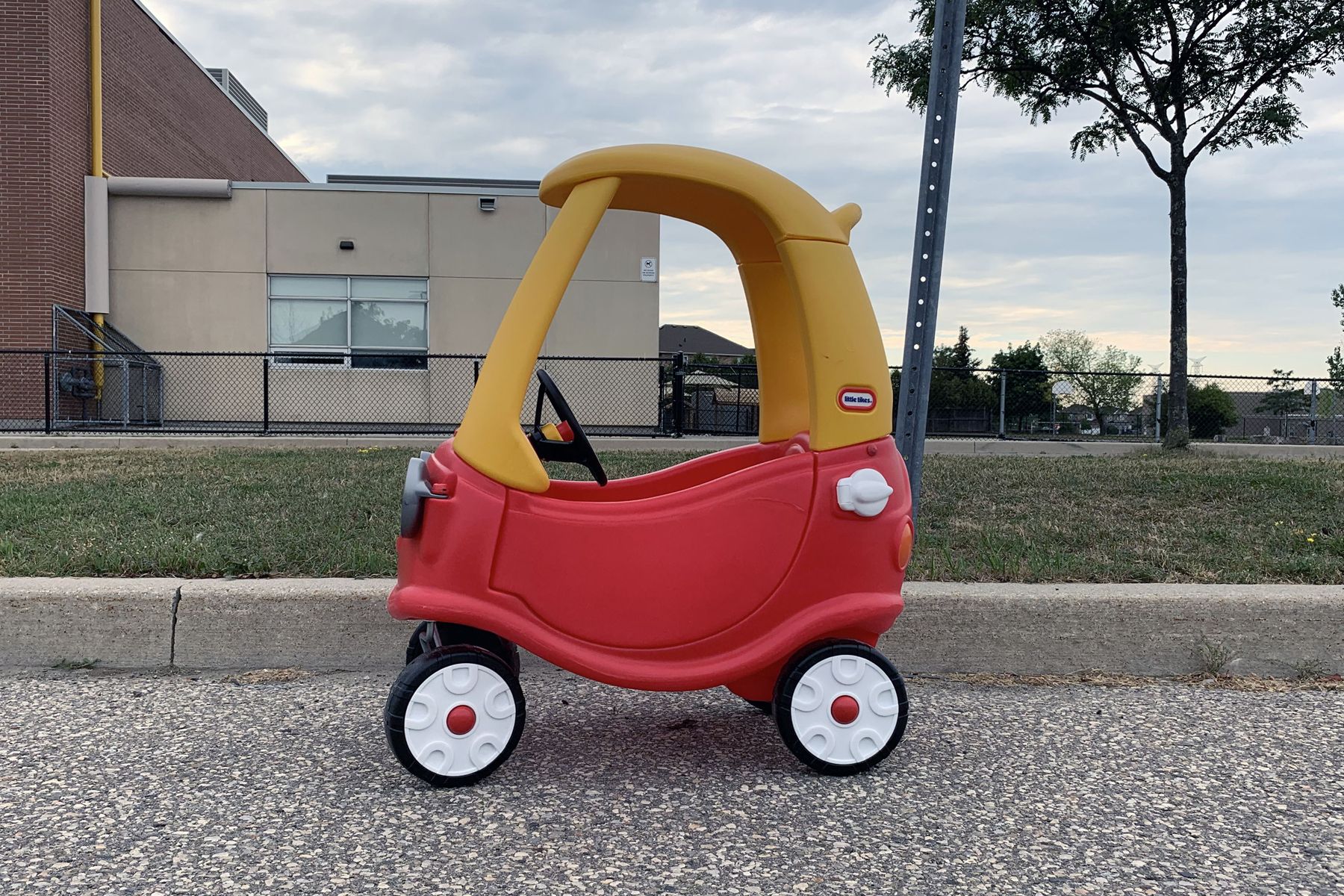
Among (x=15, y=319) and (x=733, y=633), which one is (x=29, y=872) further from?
(x=15, y=319)

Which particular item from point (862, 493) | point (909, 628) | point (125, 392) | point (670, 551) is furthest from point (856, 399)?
point (125, 392)

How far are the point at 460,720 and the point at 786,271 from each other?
1497 millimetres

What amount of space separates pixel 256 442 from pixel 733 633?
11.2 m

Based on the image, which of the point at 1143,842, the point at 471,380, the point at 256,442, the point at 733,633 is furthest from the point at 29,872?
the point at 471,380

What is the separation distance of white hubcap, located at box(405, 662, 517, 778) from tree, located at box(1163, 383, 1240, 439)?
15851 mm

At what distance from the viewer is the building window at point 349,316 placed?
57.9 feet

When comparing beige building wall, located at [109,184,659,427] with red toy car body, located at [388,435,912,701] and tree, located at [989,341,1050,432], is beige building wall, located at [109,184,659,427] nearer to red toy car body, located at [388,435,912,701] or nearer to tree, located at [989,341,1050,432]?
tree, located at [989,341,1050,432]

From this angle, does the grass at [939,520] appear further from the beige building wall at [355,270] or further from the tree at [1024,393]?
the beige building wall at [355,270]

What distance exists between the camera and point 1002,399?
50.5 ft

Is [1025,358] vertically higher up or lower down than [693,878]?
higher up

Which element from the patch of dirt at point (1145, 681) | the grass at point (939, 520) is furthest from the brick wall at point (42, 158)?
the patch of dirt at point (1145, 681)

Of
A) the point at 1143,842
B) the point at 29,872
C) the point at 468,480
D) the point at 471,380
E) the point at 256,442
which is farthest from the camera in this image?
the point at 471,380

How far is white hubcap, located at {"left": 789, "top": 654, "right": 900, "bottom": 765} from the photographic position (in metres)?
Result: 2.76

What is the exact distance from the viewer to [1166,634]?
12.5 feet
